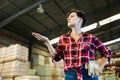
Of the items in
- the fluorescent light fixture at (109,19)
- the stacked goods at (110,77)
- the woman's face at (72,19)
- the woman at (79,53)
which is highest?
the fluorescent light fixture at (109,19)

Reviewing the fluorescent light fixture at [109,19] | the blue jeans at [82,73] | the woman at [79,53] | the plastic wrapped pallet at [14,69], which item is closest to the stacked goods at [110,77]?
the fluorescent light fixture at [109,19]

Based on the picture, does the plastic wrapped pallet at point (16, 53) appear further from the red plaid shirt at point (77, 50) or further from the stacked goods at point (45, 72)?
the red plaid shirt at point (77, 50)

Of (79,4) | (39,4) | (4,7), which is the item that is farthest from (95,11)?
(4,7)

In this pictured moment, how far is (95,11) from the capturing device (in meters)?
10.3

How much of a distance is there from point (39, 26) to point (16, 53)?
13.2ft

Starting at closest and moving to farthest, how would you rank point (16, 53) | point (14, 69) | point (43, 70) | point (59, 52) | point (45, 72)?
point (59, 52), point (14, 69), point (16, 53), point (45, 72), point (43, 70)

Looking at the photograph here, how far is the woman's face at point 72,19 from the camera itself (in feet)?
6.34

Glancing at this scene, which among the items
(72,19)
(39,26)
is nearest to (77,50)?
(72,19)

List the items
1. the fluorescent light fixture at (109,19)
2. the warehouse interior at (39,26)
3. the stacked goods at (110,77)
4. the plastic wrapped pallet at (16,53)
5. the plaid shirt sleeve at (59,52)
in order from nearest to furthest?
the plaid shirt sleeve at (59,52)
the plastic wrapped pallet at (16,53)
the warehouse interior at (39,26)
the stacked goods at (110,77)
the fluorescent light fixture at (109,19)

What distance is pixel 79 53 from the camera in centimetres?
177

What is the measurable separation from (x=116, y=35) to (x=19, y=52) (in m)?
9.24

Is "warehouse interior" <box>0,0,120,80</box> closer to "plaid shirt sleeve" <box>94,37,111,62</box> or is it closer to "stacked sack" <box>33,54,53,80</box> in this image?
"stacked sack" <box>33,54,53,80</box>

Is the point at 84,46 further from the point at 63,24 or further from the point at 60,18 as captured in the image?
the point at 63,24

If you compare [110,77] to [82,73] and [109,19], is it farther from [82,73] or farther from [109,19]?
[82,73]
